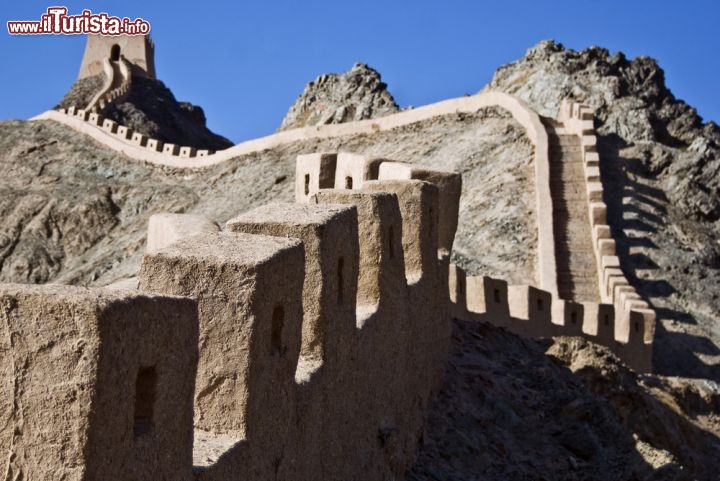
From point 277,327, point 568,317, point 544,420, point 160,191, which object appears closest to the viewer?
point 277,327

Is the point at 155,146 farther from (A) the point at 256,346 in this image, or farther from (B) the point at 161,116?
(A) the point at 256,346

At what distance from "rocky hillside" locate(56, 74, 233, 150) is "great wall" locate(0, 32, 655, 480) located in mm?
47067

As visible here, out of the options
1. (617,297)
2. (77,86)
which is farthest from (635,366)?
(77,86)

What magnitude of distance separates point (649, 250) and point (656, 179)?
5631 millimetres

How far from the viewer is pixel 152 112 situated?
66.2 metres

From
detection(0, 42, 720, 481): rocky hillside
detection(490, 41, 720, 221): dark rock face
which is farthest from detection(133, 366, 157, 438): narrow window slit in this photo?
detection(490, 41, 720, 221): dark rock face

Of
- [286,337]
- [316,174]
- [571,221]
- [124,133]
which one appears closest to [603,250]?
[571,221]

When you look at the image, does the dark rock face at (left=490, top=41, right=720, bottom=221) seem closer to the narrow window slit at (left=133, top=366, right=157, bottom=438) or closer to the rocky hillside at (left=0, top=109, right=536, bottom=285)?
the rocky hillside at (left=0, top=109, right=536, bottom=285)

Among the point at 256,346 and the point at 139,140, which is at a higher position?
the point at 139,140

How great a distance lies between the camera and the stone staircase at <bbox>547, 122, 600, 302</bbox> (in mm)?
30891

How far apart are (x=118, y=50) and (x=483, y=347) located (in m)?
57.0

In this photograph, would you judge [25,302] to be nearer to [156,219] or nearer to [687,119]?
[156,219]

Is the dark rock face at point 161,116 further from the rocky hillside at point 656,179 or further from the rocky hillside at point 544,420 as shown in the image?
the rocky hillside at point 544,420

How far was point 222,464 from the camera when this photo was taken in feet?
22.3
